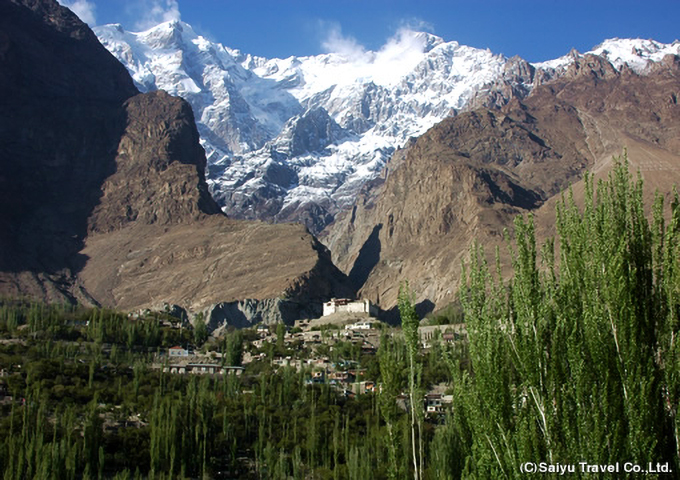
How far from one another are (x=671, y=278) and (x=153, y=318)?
134 metres

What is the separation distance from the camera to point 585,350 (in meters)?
17.3

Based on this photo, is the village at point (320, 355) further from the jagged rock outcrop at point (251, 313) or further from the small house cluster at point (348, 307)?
the jagged rock outcrop at point (251, 313)

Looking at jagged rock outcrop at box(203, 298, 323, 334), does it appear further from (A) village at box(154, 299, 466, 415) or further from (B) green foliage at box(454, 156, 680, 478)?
(B) green foliage at box(454, 156, 680, 478)

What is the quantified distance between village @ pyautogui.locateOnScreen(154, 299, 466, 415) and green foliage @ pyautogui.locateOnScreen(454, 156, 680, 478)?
61.1 metres

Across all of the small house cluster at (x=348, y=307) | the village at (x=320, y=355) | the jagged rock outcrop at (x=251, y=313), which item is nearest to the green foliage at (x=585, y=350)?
the village at (x=320, y=355)

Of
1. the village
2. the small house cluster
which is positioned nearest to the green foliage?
the village

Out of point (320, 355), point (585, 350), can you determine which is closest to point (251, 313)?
point (320, 355)

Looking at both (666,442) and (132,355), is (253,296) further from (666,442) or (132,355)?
(666,442)

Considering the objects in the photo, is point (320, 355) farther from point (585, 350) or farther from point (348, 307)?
point (585, 350)

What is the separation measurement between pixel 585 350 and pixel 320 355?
10362 cm

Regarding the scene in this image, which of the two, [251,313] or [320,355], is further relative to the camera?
[251,313]

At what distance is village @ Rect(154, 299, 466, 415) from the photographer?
318 ft

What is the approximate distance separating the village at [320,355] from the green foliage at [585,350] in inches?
2405

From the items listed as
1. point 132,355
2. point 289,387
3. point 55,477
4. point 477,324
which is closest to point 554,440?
point 477,324
